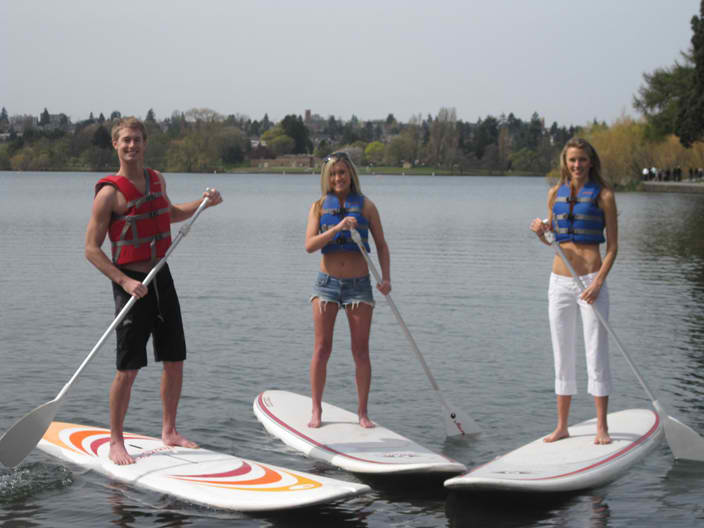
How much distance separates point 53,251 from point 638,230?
1888 centimetres

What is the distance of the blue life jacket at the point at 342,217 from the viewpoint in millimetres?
6832

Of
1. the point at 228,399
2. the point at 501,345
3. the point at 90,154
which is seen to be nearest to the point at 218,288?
the point at 501,345

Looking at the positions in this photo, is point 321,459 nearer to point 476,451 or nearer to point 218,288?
point 476,451

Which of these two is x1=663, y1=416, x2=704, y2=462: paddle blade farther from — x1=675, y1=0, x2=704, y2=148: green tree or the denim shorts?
x1=675, y1=0, x2=704, y2=148: green tree

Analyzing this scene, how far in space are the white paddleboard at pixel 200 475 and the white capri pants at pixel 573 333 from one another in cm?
194

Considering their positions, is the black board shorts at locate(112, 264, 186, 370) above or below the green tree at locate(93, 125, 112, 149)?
below

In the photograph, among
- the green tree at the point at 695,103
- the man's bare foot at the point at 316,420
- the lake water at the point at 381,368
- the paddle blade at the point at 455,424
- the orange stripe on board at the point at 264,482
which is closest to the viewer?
the orange stripe on board at the point at 264,482

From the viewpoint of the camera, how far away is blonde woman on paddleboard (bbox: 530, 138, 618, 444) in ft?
21.8

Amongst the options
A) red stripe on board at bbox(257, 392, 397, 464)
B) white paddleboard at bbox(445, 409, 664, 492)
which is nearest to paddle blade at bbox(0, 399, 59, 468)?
red stripe on board at bbox(257, 392, 397, 464)

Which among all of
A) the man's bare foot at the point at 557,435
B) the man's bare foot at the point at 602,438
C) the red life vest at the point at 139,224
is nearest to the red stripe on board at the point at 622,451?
the man's bare foot at the point at 602,438

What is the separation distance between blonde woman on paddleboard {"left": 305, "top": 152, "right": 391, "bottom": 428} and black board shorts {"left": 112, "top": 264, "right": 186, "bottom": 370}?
1051 millimetres

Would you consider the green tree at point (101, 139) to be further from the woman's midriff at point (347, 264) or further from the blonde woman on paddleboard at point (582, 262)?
the blonde woman on paddleboard at point (582, 262)

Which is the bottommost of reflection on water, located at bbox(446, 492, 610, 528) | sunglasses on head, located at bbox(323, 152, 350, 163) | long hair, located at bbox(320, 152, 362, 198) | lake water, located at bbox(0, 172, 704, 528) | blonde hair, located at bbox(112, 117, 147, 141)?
reflection on water, located at bbox(446, 492, 610, 528)

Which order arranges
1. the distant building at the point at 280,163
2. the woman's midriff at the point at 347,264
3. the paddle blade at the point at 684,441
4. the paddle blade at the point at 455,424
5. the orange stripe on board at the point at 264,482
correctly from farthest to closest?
the distant building at the point at 280,163 → the paddle blade at the point at 455,424 → the paddle blade at the point at 684,441 → the woman's midriff at the point at 347,264 → the orange stripe on board at the point at 264,482
